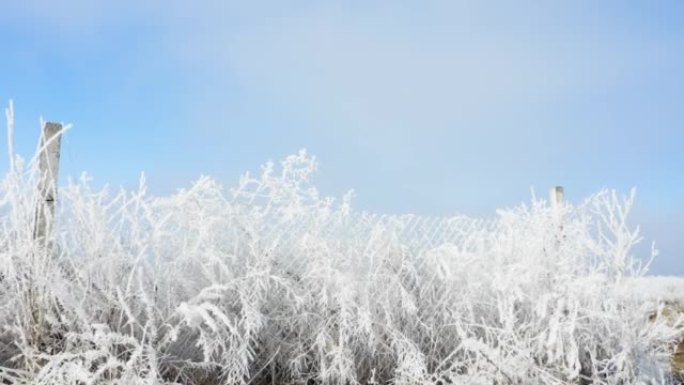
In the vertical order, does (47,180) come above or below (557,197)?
below

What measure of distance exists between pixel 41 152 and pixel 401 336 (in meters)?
3.20

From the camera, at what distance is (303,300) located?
605 cm

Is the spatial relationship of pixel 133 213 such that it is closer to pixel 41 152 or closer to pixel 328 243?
pixel 41 152

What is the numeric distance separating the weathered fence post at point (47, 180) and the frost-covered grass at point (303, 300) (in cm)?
7

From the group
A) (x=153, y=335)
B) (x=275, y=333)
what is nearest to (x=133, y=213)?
(x=153, y=335)

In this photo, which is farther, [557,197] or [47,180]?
[557,197]

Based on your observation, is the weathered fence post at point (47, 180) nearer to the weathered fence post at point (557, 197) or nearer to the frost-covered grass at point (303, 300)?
the frost-covered grass at point (303, 300)

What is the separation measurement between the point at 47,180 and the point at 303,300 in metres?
2.14

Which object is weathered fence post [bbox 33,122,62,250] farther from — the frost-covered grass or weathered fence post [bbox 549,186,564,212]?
weathered fence post [bbox 549,186,564,212]

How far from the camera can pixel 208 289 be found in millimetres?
5535

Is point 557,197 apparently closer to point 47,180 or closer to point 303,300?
point 303,300

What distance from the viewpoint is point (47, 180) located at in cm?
561

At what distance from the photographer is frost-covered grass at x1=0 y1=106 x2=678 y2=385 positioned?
17.6ft

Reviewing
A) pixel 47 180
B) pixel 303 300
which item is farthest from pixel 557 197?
pixel 47 180
